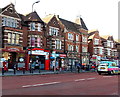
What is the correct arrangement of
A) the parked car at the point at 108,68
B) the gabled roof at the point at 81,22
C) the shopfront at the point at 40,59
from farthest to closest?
the gabled roof at the point at 81,22 < the shopfront at the point at 40,59 < the parked car at the point at 108,68

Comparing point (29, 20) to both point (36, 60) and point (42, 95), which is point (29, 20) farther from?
point (42, 95)

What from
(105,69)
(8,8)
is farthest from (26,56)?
(105,69)

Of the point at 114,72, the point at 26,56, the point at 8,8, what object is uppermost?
the point at 8,8

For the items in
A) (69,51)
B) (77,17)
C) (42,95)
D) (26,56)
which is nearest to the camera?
(42,95)

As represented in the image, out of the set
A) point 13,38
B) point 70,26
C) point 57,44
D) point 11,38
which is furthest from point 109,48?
point 11,38

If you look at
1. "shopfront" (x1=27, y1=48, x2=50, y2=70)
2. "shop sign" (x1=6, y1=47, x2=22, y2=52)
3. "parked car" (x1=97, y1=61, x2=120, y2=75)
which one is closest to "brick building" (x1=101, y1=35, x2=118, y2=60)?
"shopfront" (x1=27, y1=48, x2=50, y2=70)

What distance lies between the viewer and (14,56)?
33656mm

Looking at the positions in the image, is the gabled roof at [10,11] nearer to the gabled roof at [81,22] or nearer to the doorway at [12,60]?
the doorway at [12,60]

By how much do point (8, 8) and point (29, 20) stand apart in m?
4.71

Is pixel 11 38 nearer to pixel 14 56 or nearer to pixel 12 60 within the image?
pixel 14 56

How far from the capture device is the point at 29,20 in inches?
1391

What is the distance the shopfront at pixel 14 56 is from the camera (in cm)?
3134

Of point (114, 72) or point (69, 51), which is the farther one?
point (69, 51)

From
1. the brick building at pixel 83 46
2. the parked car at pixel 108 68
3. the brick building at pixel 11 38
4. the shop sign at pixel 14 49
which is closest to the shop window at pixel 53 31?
the brick building at pixel 11 38
